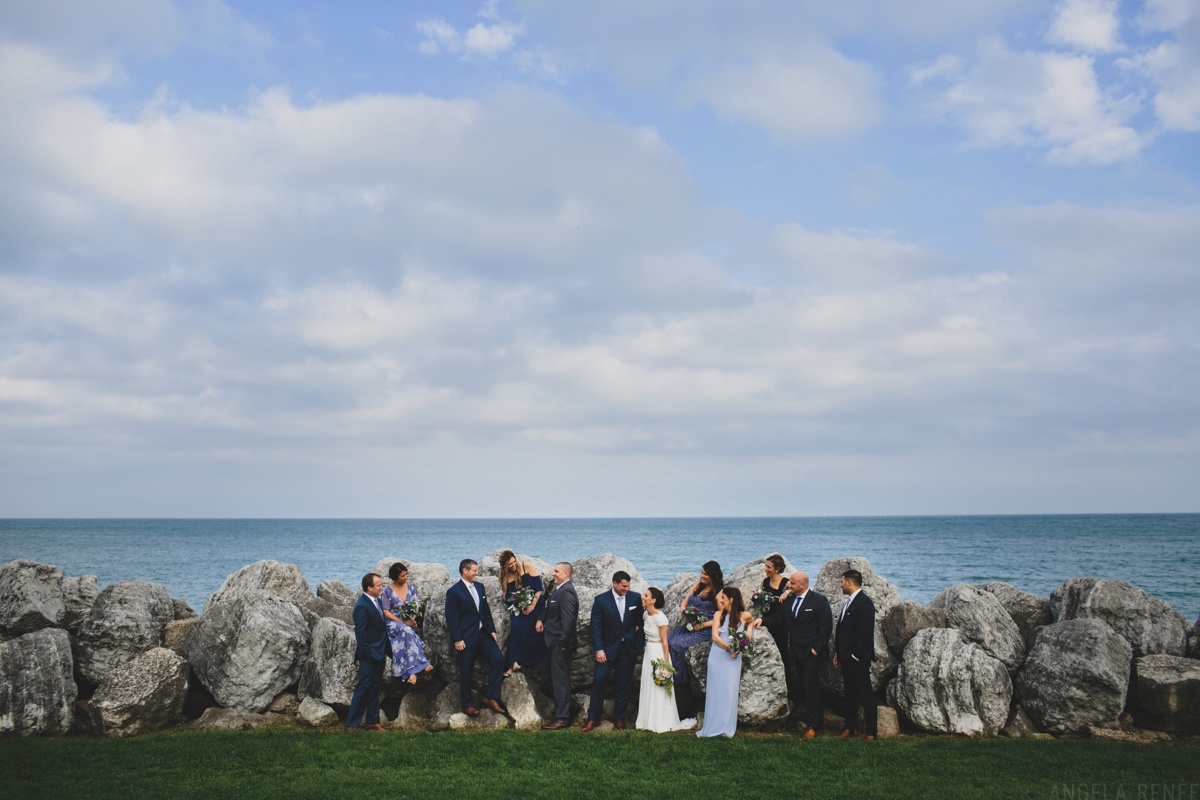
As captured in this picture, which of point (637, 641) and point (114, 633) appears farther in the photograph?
point (114, 633)

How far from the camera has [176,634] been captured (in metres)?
14.2

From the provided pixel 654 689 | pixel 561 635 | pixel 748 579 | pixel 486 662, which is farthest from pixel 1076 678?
pixel 486 662

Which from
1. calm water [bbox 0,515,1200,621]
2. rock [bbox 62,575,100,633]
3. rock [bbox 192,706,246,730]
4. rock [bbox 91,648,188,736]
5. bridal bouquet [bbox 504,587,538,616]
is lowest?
calm water [bbox 0,515,1200,621]

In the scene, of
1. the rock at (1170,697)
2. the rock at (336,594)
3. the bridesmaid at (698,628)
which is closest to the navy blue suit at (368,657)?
the bridesmaid at (698,628)

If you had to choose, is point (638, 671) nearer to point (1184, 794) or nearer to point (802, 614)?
point (802, 614)

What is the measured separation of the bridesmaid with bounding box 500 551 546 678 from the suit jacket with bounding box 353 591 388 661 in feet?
6.63

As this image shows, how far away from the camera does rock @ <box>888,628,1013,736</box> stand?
1195 cm

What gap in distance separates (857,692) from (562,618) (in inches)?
178

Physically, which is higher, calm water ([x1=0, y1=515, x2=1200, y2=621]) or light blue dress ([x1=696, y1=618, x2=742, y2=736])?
light blue dress ([x1=696, y1=618, x2=742, y2=736])

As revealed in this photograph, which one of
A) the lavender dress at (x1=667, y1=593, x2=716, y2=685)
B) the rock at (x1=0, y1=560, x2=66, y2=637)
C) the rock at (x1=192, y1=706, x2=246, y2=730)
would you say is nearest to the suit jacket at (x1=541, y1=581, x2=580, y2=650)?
the lavender dress at (x1=667, y1=593, x2=716, y2=685)

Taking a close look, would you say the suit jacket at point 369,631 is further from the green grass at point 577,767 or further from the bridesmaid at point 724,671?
the bridesmaid at point 724,671

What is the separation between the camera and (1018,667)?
1285 cm

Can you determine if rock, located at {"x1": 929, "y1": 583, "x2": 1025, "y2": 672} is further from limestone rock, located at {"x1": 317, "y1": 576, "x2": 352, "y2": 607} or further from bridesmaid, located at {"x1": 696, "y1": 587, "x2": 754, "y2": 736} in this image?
limestone rock, located at {"x1": 317, "y1": 576, "x2": 352, "y2": 607}

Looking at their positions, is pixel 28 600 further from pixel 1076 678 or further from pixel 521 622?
pixel 1076 678
